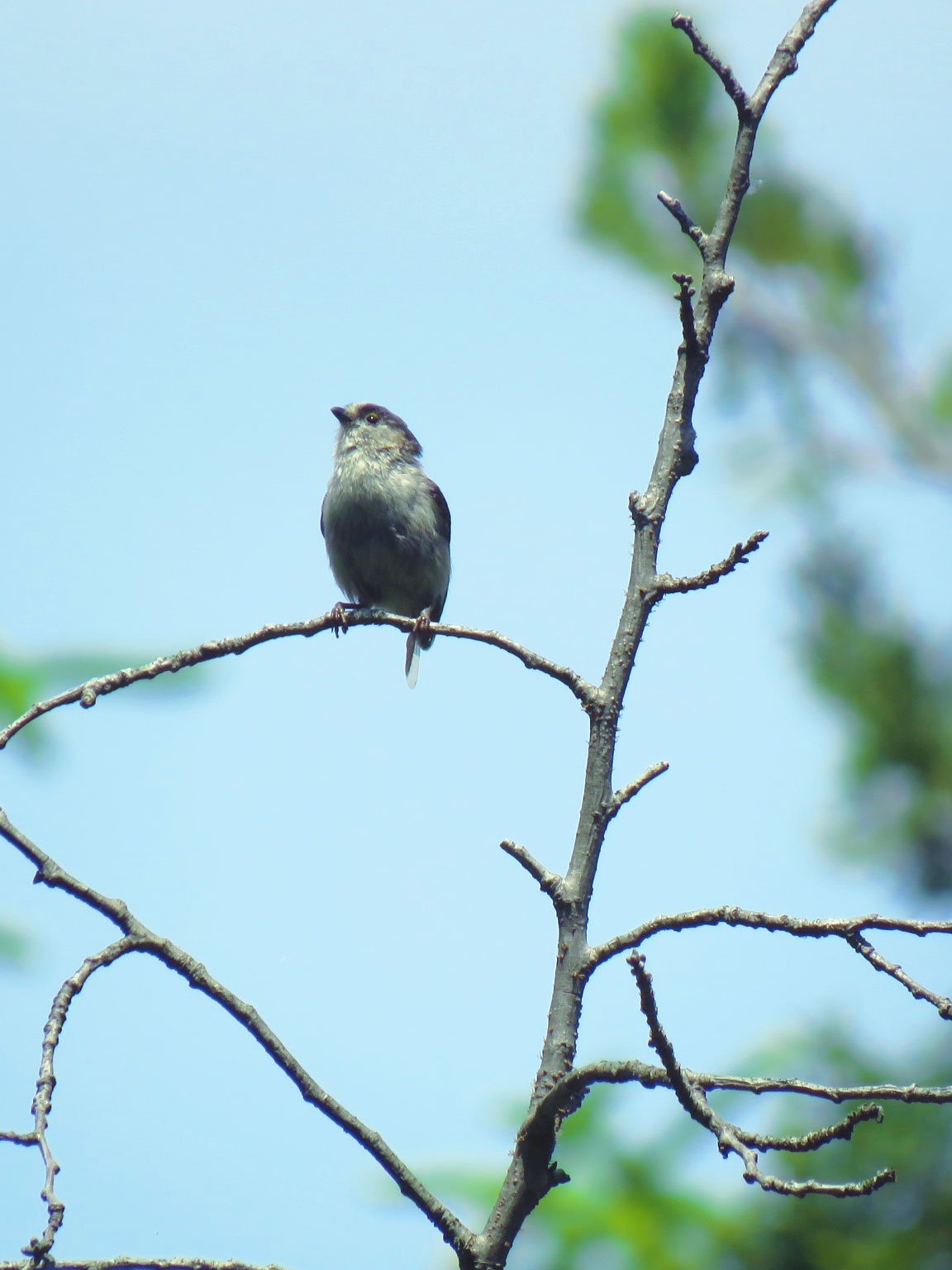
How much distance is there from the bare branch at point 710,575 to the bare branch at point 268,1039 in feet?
3.36

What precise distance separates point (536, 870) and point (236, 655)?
695 millimetres

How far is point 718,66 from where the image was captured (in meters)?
2.15

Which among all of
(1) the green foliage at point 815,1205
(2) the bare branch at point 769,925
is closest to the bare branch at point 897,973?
(2) the bare branch at point 769,925

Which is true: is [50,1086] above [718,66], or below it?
below

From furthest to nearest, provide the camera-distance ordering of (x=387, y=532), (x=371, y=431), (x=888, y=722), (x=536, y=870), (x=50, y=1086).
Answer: (x=888, y=722), (x=371, y=431), (x=387, y=532), (x=536, y=870), (x=50, y=1086)

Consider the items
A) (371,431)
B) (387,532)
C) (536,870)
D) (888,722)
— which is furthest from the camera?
(888,722)

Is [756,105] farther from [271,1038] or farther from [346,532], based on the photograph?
[346,532]

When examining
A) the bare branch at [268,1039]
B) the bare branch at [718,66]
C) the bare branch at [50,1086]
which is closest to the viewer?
the bare branch at [50,1086]

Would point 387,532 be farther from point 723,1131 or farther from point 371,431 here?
point 723,1131

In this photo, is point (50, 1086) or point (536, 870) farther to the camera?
point (536, 870)

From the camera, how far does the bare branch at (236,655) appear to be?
2098 mm

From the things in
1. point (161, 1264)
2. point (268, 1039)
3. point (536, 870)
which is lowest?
point (161, 1264)

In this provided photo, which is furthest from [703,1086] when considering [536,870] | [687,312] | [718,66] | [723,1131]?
[718,66]

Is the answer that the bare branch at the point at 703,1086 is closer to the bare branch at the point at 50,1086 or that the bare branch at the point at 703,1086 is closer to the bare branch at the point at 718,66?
the bare branch at the point at 50,1086
